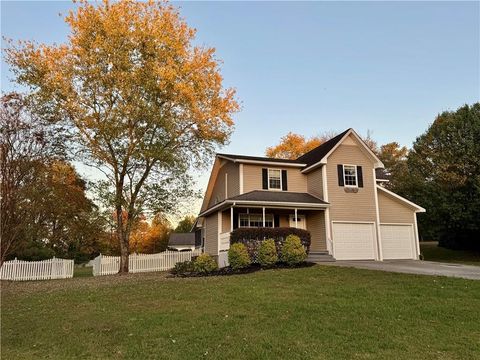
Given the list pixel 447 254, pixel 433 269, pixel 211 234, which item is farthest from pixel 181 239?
pixel 433 269

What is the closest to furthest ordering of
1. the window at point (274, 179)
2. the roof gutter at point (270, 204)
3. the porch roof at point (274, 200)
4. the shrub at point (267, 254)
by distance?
the shrub at point (267, 254), the roof gutter at point (270, 204), the porch roof at point (274, 200), the window at point (274, 179)

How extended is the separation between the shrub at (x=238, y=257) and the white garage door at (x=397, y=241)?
9.00 meters

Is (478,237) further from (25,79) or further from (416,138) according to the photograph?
(25,79)

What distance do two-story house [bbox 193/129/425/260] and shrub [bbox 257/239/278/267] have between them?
2.58 metres

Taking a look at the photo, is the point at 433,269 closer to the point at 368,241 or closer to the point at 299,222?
the point at 368,241

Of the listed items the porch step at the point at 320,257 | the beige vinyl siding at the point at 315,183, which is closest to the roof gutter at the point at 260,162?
the beige vinyl siding at the point at 315,183

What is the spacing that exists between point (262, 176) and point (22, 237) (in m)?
12.0

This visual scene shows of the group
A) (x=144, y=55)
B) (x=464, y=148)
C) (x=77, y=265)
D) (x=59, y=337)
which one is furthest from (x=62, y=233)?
(x=464, y=148)

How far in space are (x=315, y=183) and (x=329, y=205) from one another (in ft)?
6.19

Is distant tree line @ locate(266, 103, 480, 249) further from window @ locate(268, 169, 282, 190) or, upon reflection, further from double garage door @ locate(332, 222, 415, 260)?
window @ locate(268, 169, 282, 190)

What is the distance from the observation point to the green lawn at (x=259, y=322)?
5535 millimetres

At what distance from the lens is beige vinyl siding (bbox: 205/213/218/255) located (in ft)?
67.2

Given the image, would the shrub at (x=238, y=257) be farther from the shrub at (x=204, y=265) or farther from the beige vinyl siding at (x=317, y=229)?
the beige vinyl siding at (x=317, y=229)

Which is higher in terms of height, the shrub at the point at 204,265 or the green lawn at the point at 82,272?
the shrub at the point at 204,265
